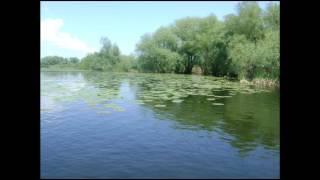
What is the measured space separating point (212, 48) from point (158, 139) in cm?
1562

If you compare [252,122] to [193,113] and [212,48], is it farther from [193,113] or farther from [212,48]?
[212,48]

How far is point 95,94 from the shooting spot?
9.38 meters

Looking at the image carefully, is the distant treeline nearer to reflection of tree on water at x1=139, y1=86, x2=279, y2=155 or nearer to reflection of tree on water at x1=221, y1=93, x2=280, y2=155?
reflection of tree on water at x1=221, y1=93, x2=280, y2=155

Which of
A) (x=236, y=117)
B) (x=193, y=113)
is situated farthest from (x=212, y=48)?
(x=236, y=117)

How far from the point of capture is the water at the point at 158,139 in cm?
354

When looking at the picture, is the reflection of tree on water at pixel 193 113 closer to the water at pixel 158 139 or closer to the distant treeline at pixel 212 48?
the water at pixel 158 139

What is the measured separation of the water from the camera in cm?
354

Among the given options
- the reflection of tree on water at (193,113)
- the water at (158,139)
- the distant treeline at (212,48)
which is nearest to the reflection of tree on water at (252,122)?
the water at (158,139)

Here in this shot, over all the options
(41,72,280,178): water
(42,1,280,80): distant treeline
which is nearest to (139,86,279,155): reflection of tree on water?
(41,72,280,178): water

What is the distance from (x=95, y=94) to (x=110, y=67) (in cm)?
1709

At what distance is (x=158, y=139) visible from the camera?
4.77 metres
